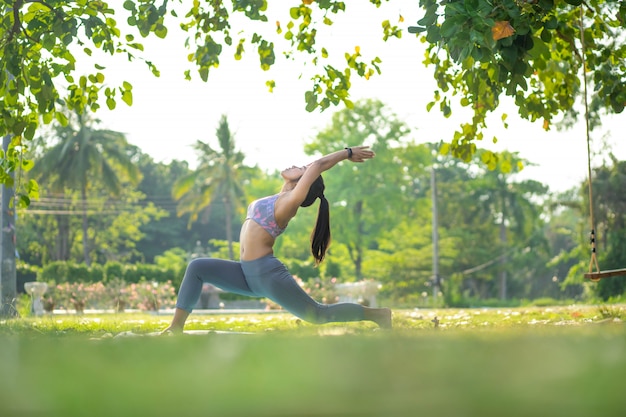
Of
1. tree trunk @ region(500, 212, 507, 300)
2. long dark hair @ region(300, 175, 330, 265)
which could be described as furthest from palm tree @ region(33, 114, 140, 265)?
long dark hair @ region(300, 175, 330, 265)

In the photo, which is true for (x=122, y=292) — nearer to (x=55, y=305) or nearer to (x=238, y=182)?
(x=55, y=305)

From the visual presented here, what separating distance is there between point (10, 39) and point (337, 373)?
756 cm

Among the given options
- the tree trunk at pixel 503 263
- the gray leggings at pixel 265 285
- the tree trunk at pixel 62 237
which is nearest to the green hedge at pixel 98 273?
the tree trunk at pixel 62 237

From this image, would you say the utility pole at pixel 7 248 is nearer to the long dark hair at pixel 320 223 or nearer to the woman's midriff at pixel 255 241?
the long dark hair at pixel 320 223

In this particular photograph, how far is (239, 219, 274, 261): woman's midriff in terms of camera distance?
658 centimetres

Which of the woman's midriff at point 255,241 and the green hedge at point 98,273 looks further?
the green hedge at point 98,273

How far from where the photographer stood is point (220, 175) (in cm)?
6047

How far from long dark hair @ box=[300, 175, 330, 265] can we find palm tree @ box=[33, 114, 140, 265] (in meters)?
51.7

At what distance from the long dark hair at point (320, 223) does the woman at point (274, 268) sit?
0.6 inches

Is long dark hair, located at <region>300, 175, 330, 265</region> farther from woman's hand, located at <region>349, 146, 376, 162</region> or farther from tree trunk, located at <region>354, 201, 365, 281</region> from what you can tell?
tree trunk, located at <region>354, 201, 365, 281</region>

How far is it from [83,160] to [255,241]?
53193 mm

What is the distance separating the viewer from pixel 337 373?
1.19 m

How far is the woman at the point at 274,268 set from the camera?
6520 millimetres

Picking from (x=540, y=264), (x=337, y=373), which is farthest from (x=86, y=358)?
(x=540, y=264)
